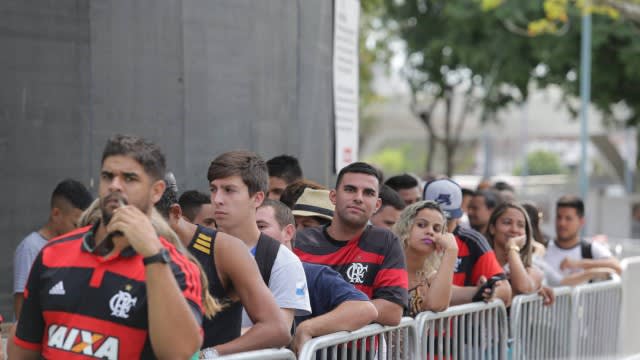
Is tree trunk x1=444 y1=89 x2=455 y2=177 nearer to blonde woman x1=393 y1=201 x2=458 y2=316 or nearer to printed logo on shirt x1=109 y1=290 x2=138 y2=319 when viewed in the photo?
blonde woman x1=393 y1=201 x2=458 y2=316

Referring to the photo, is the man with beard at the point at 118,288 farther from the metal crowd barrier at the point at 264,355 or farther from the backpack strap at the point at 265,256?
the backpack strap at the point at 265,256

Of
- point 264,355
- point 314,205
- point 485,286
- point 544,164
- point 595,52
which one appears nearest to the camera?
point 264,355

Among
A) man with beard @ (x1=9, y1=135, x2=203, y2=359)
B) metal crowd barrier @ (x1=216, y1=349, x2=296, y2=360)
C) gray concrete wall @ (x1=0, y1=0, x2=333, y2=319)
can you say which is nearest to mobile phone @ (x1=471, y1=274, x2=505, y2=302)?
gray concrete wall @ (x1=0, y1=0, x2=333, y2=319)

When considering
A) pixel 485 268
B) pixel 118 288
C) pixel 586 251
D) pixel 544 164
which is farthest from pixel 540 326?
pixel 544 164

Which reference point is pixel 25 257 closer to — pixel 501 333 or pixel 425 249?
pixel 425 249

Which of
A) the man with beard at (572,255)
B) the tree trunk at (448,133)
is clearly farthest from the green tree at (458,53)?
the man with beard at (572,255)

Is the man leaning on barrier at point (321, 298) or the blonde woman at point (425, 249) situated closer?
the man leaning on barrier at point (321, 298)

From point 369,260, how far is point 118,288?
2397 millimetres

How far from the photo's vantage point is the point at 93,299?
11.7 feet

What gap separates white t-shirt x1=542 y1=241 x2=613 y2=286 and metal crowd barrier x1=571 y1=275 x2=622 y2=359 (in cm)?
27

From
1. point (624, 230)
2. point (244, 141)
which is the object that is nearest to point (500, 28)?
point (624, 230)

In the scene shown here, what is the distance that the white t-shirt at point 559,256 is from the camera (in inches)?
365

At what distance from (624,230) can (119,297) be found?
89.3 feet

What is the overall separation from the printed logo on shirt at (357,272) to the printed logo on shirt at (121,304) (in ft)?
7.60
